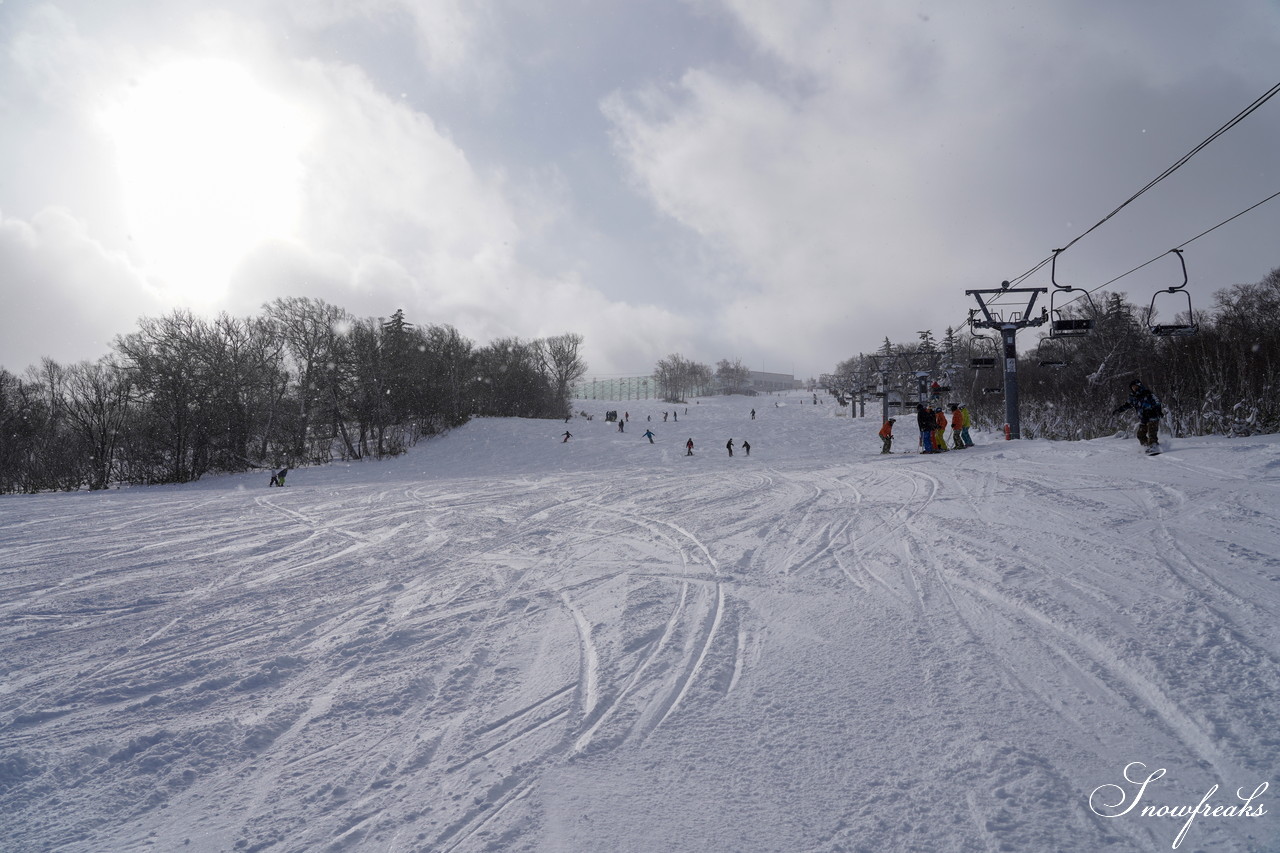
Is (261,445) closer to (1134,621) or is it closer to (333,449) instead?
(333,449)

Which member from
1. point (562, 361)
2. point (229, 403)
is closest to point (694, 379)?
point (562, 361)

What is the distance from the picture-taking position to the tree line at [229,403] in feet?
93.2

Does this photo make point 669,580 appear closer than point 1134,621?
No

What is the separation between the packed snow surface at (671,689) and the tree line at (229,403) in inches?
1067

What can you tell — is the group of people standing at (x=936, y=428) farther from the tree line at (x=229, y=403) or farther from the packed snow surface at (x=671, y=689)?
the tree line at (x=229, y=403)

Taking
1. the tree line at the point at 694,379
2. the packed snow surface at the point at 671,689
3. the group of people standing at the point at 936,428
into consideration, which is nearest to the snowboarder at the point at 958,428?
the group of people standing at the point at 936,428

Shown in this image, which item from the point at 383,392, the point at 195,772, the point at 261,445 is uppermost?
the point at 383,392

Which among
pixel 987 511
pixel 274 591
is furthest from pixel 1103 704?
pixel 274 591

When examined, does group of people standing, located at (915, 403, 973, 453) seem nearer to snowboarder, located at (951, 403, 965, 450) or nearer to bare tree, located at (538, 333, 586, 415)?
snowboarder, located at (951, 403, 965, 450)

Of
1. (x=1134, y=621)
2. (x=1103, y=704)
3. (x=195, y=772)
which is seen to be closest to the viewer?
(x=195, y=772)

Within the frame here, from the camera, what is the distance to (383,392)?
36.9 meters

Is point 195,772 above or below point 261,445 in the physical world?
below

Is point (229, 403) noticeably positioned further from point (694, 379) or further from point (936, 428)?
point (694, 379)

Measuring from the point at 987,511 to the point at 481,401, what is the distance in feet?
161
